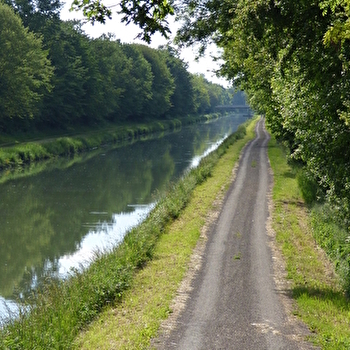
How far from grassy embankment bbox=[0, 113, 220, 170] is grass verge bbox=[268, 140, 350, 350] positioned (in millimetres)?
26905

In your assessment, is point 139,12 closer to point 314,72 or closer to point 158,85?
point 314,72

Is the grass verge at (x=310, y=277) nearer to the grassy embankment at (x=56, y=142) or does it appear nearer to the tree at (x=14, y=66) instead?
the grassy embankment at (x=56, y=142)

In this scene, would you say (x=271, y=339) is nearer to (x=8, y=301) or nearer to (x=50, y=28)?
(x=8, y=301)

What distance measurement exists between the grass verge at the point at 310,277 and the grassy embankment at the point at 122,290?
3.19m

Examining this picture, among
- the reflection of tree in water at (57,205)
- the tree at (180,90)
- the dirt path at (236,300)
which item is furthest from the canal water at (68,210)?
the tree at (180,90)

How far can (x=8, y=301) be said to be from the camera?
53.7 feet

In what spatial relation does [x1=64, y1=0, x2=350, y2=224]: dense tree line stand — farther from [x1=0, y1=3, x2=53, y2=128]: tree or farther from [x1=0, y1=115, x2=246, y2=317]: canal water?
[x1=0, y1=3, x2=53, y2=128]: tree

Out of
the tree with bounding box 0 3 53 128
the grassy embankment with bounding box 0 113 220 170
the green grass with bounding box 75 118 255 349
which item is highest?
the tree with bounding box 0 3 53 128

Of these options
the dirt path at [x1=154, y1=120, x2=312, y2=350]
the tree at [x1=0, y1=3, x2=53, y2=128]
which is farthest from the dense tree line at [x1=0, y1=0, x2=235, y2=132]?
the dirt path at [x1=154, y1=120, x2=312, y2=350]

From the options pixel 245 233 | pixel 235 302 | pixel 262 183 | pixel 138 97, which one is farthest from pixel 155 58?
pixel 235 302

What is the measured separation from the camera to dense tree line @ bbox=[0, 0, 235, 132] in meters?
53.0

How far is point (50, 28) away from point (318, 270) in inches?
2438

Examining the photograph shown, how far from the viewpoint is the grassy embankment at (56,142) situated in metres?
46.1

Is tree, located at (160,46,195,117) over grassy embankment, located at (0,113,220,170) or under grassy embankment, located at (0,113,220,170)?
over
